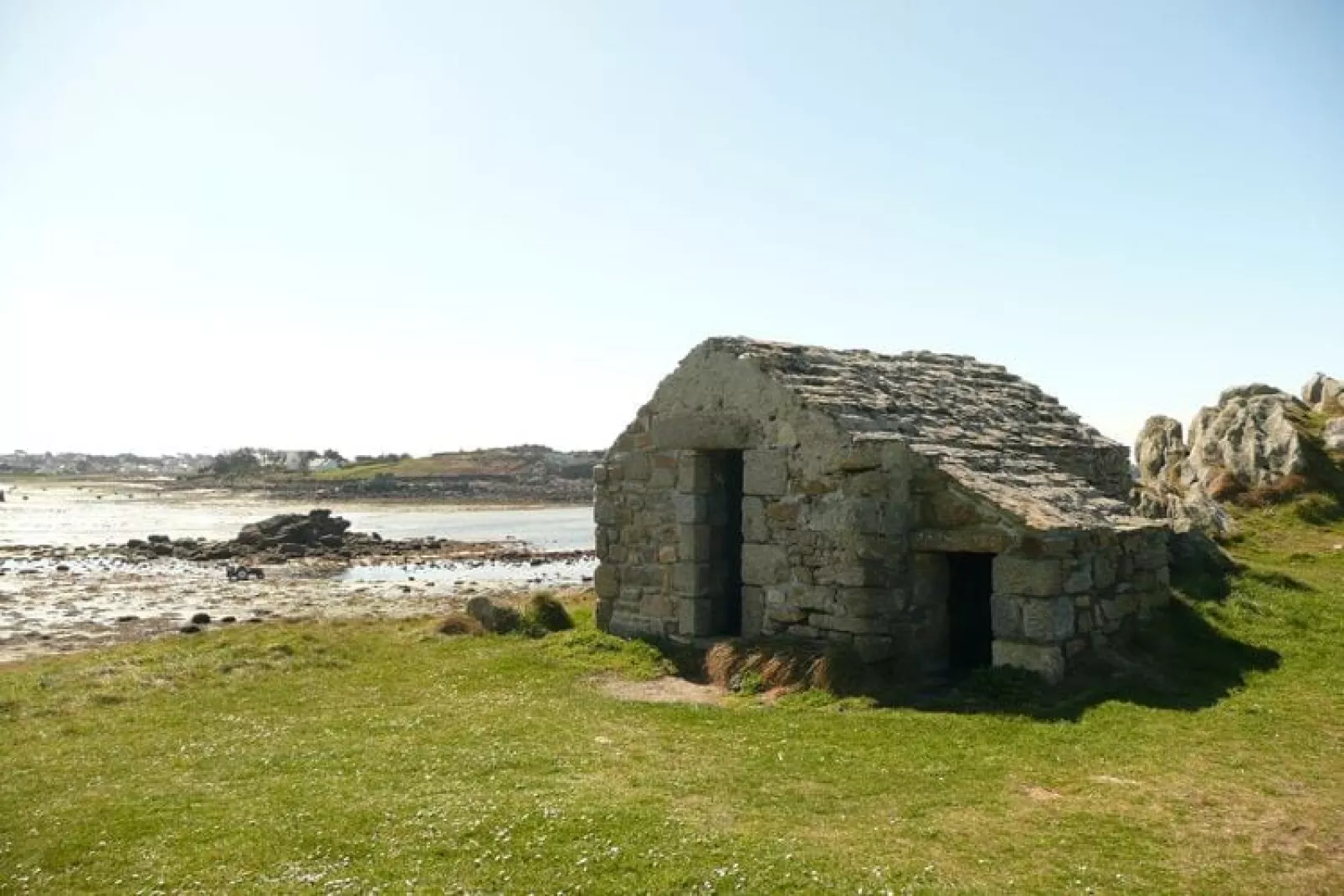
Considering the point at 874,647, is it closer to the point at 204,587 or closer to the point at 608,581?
the point at 608,581

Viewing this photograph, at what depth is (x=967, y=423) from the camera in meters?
15.9

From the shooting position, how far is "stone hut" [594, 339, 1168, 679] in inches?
495

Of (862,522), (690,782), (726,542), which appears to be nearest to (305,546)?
(726,542)

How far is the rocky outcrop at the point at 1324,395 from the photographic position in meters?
27.6

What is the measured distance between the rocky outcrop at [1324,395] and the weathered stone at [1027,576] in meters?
20.0

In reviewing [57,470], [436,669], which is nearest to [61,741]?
[436,669]

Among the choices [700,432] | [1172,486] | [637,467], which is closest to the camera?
[700,432]

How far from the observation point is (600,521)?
17.1 m

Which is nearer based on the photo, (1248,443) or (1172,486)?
(1248,443)

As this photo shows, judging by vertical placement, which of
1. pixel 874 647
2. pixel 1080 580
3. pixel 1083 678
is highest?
pixel 1080 580

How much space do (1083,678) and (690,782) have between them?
18.0ft

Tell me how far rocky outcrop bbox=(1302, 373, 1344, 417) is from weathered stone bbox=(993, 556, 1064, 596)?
20.0 meters

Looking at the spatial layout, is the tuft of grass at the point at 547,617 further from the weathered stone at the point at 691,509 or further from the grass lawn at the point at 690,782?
the weathered stone at the point at 691,509

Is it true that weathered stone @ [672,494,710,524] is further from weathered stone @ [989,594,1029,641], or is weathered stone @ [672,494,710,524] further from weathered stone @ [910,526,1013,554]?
weathered stone @ [989,594,1029,641]
